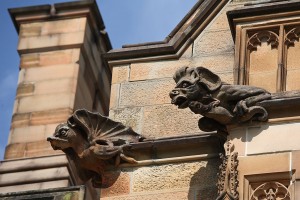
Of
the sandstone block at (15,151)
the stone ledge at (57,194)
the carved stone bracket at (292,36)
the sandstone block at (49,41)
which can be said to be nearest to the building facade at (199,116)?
the carved stone bracket at (292,36)

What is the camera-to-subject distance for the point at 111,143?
1446 centimetres

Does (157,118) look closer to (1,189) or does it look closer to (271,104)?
(271,104)

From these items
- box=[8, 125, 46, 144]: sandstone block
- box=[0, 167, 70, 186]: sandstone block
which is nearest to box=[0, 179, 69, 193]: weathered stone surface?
box=[0, 167, 70, 186]: sandstone block

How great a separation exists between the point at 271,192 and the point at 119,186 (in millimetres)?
1524

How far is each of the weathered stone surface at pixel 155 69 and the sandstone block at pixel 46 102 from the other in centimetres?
363

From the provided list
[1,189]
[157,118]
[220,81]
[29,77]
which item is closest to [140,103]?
[157,118]

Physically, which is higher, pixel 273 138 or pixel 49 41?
pixel 49 41

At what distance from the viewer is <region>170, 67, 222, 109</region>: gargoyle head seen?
13828 millimetres

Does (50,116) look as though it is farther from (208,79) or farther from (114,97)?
(208,79)

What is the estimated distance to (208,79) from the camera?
45.9ft

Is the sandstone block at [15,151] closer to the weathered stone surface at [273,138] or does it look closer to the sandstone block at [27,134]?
the sandstone block at [27,134]

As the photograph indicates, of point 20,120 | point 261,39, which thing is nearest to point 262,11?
point 261,39

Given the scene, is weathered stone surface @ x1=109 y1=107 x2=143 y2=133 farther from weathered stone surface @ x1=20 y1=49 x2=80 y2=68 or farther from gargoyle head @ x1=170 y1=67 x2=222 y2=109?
Answer: weathered stone surface @ x1=20 y1=49 x2=80 y2=68

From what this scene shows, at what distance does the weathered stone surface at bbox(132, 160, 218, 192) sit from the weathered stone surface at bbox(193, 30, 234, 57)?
1374 mm
